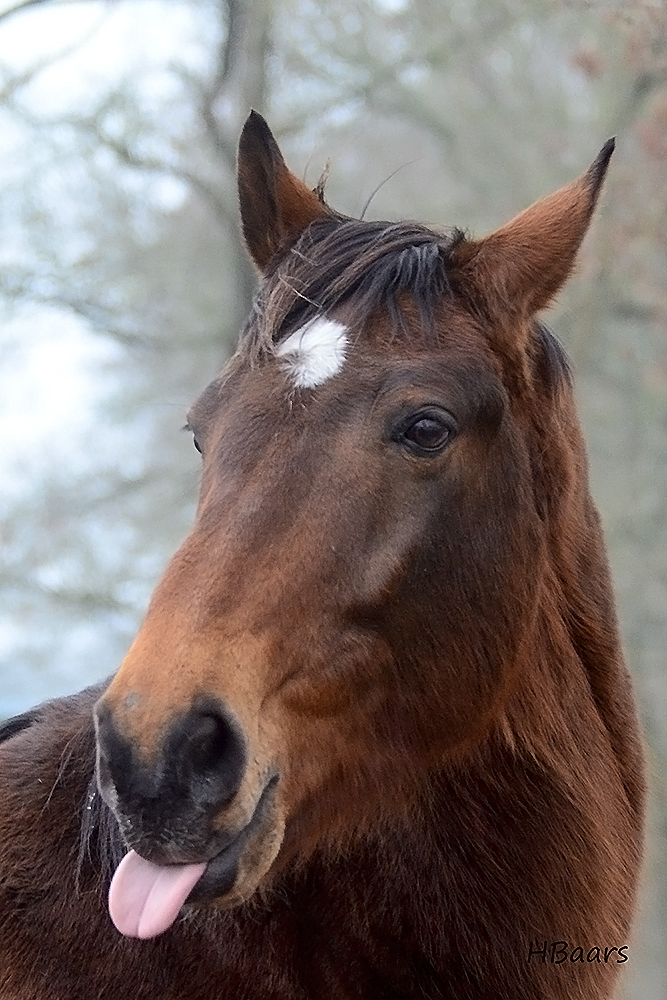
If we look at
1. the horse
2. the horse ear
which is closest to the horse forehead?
the horse

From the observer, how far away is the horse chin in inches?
61.0

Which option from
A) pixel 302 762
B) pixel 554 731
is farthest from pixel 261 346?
pixel 554 731

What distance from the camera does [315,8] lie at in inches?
324

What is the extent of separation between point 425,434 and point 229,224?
716cm

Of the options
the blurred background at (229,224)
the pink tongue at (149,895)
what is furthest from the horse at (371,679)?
the blurred background at (229,224)

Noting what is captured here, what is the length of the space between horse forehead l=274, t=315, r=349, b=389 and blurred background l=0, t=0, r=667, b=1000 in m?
6.14

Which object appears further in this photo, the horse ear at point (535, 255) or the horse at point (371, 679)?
the horse ear at point (535, 255)

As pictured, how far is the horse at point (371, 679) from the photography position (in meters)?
1.67

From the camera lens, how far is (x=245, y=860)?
1574 millimetres

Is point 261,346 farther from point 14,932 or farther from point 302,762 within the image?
point 14,932

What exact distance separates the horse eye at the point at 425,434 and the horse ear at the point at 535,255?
332 millimetres

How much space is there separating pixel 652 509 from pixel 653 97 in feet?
10.9

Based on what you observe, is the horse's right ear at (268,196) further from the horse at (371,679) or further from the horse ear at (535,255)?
the horse ear at (535,255)

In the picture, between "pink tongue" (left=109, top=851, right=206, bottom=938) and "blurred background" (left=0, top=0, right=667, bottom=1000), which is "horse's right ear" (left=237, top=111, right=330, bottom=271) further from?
"blurred background" (left=0, top=0, right=667, bottom=1000)
